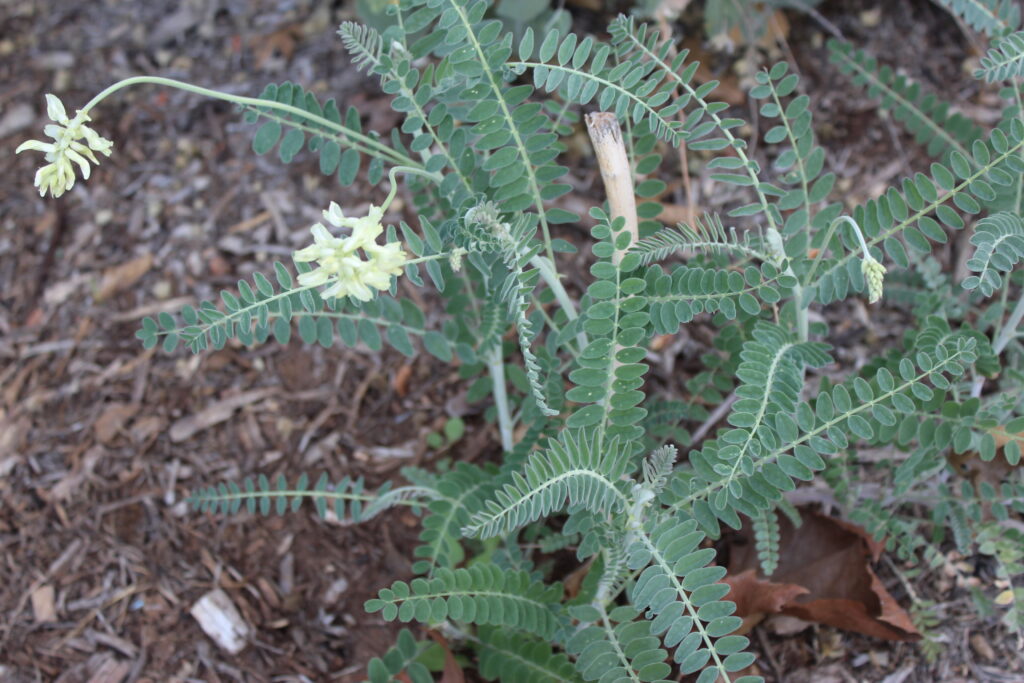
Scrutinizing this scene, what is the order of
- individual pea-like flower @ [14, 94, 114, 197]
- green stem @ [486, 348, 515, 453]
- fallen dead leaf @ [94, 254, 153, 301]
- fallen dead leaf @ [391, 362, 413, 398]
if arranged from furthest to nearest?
fallen dead leaf @ [94, 254, 153, 301], fallen dead leaf @ [391, 362, 413, 398], green stem @ [486, 348, 515, 453], individual pea-like flower @ [14, 94, 114, 197]

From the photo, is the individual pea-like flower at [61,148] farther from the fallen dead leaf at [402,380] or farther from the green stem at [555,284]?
the fallen dead leaf at [402,380]

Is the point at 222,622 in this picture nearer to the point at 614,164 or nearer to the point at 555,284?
the point at 555,284

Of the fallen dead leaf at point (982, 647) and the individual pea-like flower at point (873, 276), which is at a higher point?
the individual pea-like flower at point (873, 276)

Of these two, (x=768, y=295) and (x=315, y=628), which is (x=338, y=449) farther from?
(x=768, y=295)

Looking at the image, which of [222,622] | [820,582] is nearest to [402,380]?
[222,622]

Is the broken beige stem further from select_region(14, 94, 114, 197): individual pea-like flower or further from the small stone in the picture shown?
the small stone

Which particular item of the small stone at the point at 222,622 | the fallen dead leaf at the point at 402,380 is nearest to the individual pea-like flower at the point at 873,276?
the fallen dead leaf at the point at 402,380

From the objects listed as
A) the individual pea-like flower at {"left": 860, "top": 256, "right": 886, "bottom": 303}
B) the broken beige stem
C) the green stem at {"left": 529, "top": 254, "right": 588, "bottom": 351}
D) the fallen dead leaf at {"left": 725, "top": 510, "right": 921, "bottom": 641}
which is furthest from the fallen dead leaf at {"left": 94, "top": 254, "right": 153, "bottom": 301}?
the individual pea-like flower at {"left": 860, "top": 256, "right": 886, "bottom": 303}
